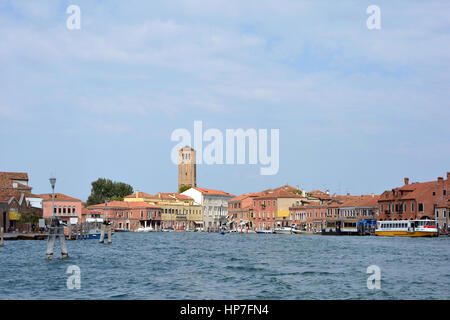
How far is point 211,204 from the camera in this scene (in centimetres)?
15238

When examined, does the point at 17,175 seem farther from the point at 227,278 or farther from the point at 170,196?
the point at 227,278

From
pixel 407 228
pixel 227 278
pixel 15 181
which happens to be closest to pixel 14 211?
pixel 15 181

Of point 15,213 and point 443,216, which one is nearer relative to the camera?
point 15,213

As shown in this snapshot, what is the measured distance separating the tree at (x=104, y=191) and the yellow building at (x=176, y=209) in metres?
11.2

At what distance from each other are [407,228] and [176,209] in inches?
2772

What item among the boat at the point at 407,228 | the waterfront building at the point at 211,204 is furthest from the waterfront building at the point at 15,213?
the waterfront building at the point at 211,204

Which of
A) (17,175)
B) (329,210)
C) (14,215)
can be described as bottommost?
(14,215)

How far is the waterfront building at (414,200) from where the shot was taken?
279 ft

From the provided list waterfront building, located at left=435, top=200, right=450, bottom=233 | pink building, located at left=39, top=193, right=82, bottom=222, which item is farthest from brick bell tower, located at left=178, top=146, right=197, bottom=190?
waterfront building, located at left=435, top=200, right=450, bottom=233

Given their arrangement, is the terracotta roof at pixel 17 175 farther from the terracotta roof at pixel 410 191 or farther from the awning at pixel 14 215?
the terracotta roof at pixel 410 191

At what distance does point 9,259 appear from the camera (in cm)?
3925
